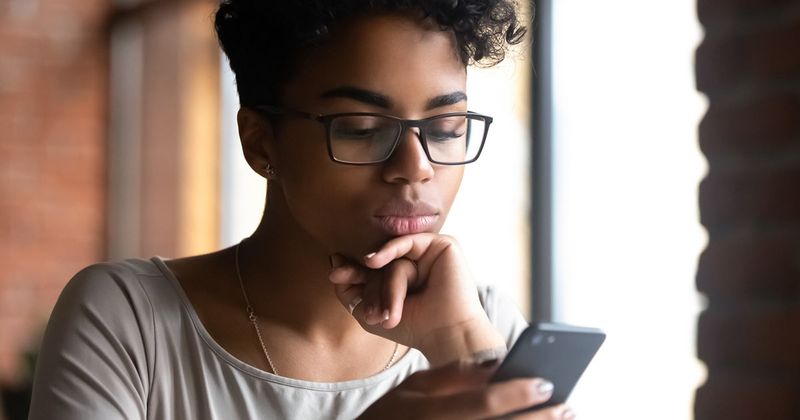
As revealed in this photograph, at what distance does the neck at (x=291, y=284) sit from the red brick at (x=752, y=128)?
620 mm

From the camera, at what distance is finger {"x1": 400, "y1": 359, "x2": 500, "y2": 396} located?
3.80ft

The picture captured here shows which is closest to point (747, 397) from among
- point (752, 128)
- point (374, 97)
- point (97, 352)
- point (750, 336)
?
point (750, 336)

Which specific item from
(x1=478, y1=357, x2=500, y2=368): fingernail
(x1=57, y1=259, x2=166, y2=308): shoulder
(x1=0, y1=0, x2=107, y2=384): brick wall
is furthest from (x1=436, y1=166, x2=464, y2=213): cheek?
(x1=0, y1=0, x2=107, y2=384): brick wall

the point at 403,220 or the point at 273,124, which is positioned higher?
the point at 273,124

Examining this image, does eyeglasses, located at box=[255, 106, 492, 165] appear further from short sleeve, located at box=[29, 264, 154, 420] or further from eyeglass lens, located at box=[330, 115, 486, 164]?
short sleeve, located at box=[29, 264, 154, 420]

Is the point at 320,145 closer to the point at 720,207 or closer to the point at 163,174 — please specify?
the point at 720,207

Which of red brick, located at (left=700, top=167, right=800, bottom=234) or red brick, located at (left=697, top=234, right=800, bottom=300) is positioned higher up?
red brick, located at (left=700, top=167, right=800, bottom=234)

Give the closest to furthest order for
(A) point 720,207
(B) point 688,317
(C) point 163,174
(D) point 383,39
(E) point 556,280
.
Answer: (D) point 383,39, (A) point 720,207, (B) point 688,317, (E) point 556,280, (C) point 163,174

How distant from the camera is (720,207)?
161 centimetres

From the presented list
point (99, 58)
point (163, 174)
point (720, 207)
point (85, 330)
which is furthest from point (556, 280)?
point (99, 58)

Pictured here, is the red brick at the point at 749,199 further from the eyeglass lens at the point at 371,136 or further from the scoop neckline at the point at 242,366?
the scoop neckline at the point at 242,366

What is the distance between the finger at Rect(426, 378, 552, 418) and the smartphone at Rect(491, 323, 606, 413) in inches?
0.5

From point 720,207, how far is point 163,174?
3.83m

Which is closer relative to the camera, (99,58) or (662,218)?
(662,218)
